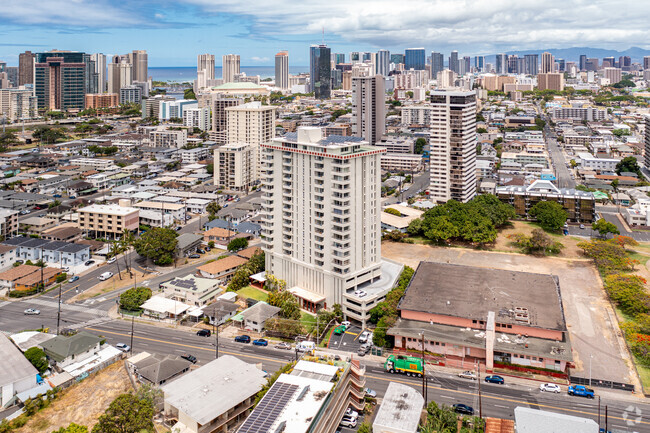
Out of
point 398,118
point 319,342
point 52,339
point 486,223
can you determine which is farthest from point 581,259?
point 398,118

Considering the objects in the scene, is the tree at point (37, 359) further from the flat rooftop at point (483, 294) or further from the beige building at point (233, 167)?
the beige building at point (233, 167)

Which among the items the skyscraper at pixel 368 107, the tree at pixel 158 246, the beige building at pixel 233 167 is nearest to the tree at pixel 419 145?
the skyscraper at pixel 368 107

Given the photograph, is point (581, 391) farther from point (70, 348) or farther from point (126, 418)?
point (70, 348)

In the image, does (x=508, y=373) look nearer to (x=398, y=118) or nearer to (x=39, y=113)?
(x=398, y=118)

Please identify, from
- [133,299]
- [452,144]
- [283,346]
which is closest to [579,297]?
[283,346]

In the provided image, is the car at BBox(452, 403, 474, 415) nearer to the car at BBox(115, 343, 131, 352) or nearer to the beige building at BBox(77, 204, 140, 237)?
the car at BBox(115, 343, 131, 352)
